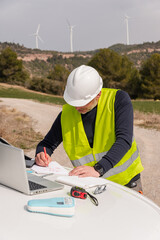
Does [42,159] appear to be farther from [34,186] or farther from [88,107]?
[34,186]

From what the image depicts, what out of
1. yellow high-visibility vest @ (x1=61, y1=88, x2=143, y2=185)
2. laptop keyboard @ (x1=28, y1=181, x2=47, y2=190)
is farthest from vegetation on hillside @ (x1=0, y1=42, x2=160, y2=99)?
laptop keyboard @ (x1=28, y1=181, x2=47, y2=190)

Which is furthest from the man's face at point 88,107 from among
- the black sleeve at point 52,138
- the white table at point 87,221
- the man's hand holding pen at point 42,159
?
the white table at point 87,221

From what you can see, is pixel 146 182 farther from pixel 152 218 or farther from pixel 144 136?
pixel 144 136

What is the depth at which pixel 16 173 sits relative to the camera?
6.42 feet

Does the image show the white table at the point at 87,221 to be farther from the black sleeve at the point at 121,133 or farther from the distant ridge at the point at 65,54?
the distant ridge at the point at 65,54

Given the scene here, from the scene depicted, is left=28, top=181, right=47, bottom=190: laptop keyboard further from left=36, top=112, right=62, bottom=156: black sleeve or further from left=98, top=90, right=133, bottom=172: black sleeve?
left=36, top=112, right=62, bottom=156: black sleeve

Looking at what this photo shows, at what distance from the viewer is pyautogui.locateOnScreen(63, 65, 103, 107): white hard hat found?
2748 mm

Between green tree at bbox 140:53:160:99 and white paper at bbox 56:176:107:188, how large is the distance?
53742mm

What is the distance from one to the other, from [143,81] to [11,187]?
2197 inches

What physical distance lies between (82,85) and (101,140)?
1.55 ft

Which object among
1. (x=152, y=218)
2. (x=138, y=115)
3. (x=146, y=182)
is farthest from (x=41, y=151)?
(x=138, y=115)

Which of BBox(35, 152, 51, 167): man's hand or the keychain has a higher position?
the keychain

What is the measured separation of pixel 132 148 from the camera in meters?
2.93

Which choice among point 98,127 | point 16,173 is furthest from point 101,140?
point 16,173
